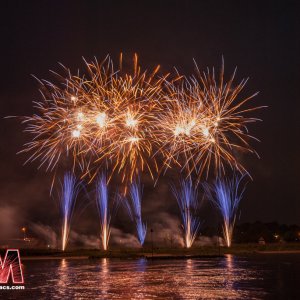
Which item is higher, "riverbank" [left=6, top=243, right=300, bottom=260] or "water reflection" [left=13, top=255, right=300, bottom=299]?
"riverbank" [left=6, top=243, right=300, bottom=260]

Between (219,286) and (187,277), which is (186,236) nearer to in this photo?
(187,277)

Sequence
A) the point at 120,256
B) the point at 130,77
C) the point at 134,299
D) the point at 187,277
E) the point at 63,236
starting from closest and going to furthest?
the point at 134,299
the point at 187,277
the point at 130,77
the point at 120,256
the point at 63,236

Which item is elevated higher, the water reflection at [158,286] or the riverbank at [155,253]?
the riverbank at [155,253]

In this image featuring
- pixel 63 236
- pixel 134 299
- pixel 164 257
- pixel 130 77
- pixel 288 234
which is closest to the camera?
pixel 134 299

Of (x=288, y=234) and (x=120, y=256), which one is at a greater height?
(x=288, y=234)

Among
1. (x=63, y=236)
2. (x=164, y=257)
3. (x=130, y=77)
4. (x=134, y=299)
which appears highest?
(x=130, y=77)

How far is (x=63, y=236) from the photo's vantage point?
51.2 metres

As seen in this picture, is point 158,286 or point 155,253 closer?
point 158,286

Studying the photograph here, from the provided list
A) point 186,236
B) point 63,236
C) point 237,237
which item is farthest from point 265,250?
point 237,237

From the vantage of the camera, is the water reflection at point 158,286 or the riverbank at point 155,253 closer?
the water reflection at point 158,286

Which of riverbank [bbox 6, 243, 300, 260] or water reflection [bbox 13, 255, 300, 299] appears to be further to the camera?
riverbank [bbox 6, 243, 300, 260]

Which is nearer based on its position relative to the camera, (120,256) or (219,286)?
(219,286)

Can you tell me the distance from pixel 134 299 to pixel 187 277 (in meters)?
7.66

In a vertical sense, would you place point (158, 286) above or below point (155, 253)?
below
